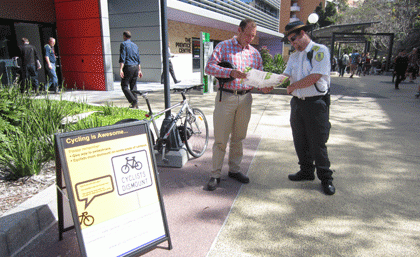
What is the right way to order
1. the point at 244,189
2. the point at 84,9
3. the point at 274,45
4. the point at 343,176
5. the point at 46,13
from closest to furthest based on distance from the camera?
the point at 244,189
the point at 343,176
the point at 84,9
the point at 46,13
the point at 274,45

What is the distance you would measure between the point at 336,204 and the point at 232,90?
177cm

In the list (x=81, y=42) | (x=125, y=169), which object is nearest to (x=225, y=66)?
(x=125, y=169)

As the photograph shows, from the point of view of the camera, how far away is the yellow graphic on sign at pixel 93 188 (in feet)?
6.54

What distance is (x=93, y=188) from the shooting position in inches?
80.8

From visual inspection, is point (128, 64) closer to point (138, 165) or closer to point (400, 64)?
point (138, 165)

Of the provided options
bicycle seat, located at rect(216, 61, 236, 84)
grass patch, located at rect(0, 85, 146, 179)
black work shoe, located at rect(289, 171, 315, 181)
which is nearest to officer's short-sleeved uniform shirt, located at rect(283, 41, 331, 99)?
bicycle seat, located at rect(216, 61, 236, 84)

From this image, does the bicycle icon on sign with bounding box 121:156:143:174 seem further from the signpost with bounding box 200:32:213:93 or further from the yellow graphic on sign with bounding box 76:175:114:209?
the signpost with bounding box 200:32:213:93

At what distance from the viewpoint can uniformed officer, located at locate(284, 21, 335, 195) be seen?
3.16 metres

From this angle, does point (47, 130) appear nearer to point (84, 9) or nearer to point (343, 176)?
point (343, 176)

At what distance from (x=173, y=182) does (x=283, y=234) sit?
1.62 meters

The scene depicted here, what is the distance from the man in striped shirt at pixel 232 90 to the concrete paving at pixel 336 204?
0.66 meters

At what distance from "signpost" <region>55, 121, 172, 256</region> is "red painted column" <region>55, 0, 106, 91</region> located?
10239mm

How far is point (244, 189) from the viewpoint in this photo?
3592 millimetres

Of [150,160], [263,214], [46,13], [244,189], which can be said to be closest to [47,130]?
[150,160]
